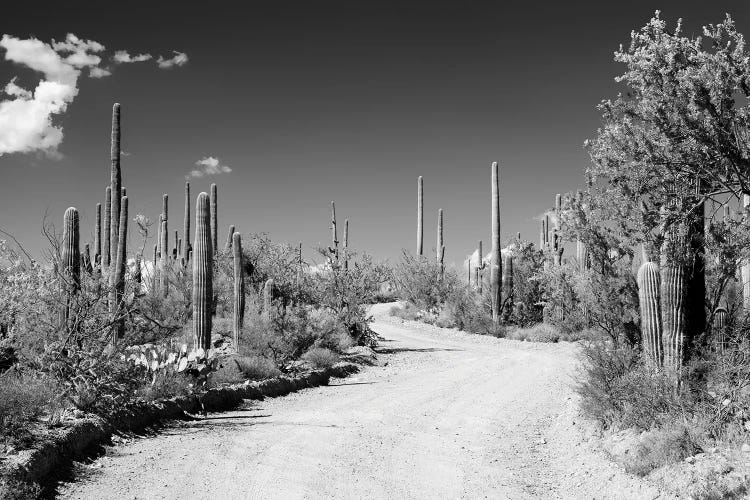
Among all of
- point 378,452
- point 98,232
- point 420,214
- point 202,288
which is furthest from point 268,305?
point 420,214

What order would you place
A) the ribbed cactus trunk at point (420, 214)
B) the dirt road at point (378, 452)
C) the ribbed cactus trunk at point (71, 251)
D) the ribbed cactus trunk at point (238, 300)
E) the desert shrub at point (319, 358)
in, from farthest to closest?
the ribbed cactus trunk at point (420, 214) < the ribbed cactus trunk at point (238, 300) < the desert shrub at point (319, 358) < the ribbed cactus trunk at point (71, 251) < the dirt road at point (378, 452)

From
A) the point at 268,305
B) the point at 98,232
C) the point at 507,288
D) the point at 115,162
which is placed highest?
the point at 115,162

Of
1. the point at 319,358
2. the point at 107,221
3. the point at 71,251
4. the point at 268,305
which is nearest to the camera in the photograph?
the point at 71,251

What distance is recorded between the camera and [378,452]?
8.93 meters

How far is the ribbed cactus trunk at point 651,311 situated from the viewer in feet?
32.1

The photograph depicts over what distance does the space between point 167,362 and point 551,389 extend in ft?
28.3

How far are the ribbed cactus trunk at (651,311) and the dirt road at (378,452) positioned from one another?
174cm

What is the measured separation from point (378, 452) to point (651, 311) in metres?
4.70

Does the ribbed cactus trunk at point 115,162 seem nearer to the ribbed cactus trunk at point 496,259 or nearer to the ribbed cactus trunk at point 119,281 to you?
the ribbed cactus trunk at point 119,281

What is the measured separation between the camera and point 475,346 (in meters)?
25.3

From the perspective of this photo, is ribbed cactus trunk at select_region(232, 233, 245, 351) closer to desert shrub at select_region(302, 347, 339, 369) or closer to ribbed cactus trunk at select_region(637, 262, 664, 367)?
desert shrub at select_region(302, 347, 339, 369)

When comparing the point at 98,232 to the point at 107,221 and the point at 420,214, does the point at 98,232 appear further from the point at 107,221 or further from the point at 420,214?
the point at 420,214

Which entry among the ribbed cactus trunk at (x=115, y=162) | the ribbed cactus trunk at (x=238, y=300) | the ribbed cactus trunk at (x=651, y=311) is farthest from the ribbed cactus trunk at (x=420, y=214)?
the ribbed cactus trunk at (x=651, y=311)

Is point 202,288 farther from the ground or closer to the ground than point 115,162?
closer to the ground
